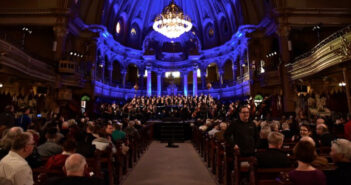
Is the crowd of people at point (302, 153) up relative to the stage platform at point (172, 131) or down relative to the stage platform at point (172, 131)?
up

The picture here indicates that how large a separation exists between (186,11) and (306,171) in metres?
→ 28.3

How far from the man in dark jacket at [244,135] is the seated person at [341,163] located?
1.71m

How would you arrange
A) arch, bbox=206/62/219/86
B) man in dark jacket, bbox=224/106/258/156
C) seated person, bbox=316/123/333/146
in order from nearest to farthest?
man in dark jacket, bbox=224/106/258/156 → seated person, bbox=316/123/333/146 → arch, bbox=206/62/219/86

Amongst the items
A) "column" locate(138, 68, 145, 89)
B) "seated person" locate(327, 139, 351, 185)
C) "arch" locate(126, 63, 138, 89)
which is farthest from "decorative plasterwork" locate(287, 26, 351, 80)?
"arch" locate(126, 63, 138, 89)

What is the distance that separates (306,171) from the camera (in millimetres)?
2260

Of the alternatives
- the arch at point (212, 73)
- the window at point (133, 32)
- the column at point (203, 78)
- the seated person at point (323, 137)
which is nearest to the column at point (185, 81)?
the column at point (203, 78)

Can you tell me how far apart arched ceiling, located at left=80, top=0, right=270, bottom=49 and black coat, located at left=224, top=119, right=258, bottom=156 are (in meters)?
17.7

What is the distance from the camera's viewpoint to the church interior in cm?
312

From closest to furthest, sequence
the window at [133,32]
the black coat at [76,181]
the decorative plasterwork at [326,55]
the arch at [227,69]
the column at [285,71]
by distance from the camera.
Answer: the black coat at [76,181], the decorative plasterwork at [326,55], the column at [285,71], the window at [133,32], the arch at [227,69]

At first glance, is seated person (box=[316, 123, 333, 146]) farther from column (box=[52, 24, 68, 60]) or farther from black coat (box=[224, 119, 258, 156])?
column (box=[52, 24, 68, 60])

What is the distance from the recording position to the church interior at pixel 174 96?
10.3 ft

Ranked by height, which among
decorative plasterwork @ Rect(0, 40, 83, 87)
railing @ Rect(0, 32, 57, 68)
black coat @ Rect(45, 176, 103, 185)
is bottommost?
black coat @ Rect(45, 176, 103, 185)

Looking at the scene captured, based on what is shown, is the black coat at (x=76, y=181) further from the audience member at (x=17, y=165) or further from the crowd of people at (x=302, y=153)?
the crowd of people at (x=302, y=153)

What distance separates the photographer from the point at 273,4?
16.3 m
